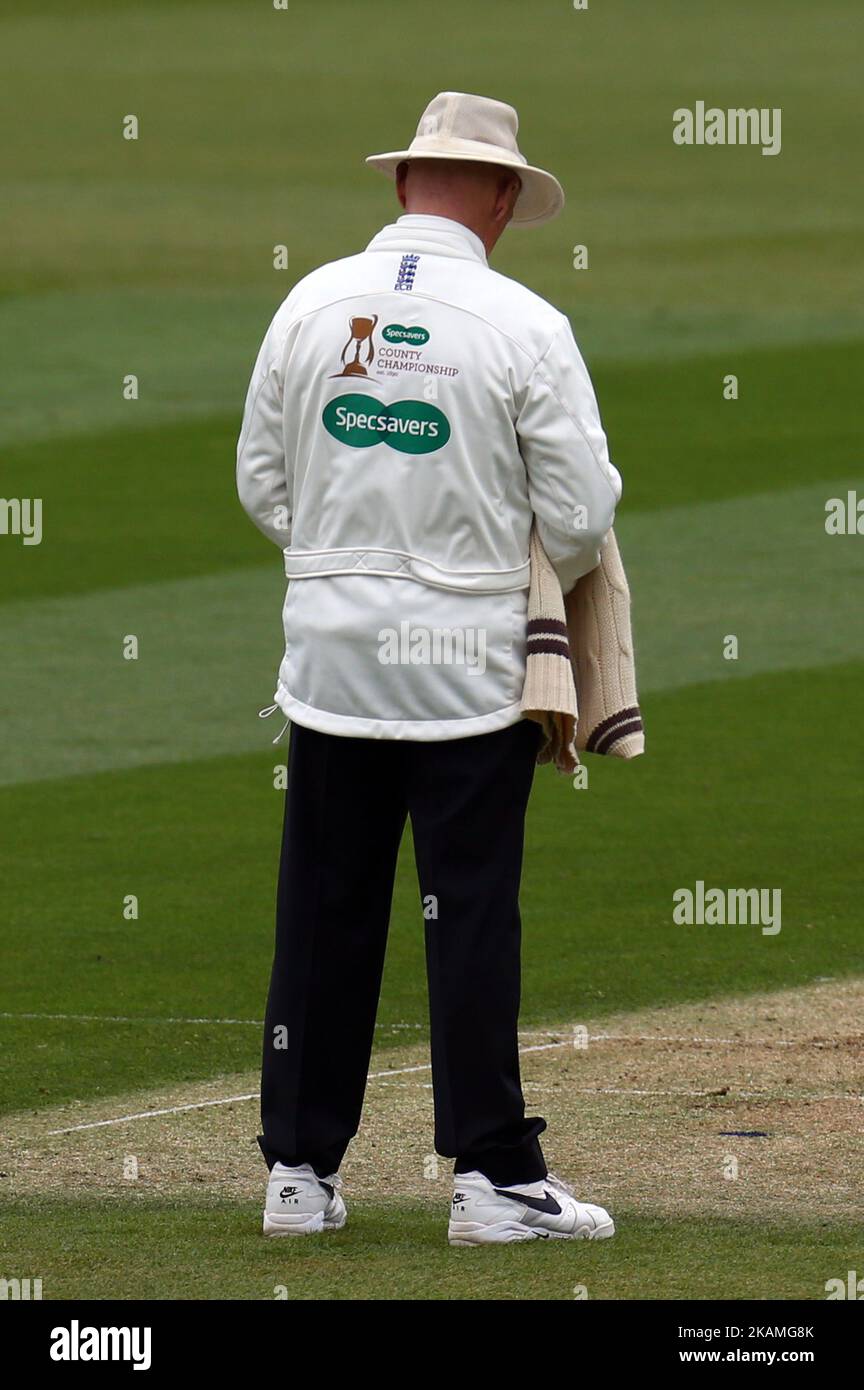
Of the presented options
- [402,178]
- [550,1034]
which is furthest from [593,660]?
[550,1034]

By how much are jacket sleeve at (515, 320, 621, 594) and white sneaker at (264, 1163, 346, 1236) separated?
1.38m

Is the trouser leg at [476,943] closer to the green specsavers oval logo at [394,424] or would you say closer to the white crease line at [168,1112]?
the green specsavers oval logo at [394,424]

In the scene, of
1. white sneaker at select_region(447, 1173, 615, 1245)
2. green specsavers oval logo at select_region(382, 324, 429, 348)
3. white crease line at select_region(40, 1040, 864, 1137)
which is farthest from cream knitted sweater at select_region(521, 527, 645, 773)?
white crease line at select_region(40, 1040, 864, 1137)

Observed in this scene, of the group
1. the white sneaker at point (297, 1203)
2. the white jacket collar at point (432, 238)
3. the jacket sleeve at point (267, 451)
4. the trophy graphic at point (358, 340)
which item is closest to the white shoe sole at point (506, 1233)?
the white sneaker at point (297, 1203)

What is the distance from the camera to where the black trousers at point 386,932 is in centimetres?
518

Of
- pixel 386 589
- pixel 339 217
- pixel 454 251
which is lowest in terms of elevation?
pixel 386 589

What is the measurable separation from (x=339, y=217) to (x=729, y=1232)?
24.3 meters

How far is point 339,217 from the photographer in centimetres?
2853

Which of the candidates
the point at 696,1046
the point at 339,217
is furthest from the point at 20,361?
the point at 696,1046

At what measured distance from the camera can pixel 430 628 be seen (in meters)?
5.13

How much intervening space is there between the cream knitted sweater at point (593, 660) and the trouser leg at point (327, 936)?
0.36 metres

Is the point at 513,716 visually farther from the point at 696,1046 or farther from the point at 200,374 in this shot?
the point at 200,374

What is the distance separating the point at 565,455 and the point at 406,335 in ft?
1.31

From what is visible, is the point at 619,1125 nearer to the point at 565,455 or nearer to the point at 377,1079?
the point at 377,1079
